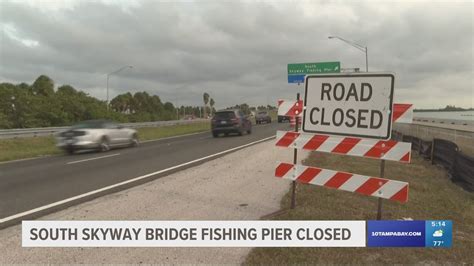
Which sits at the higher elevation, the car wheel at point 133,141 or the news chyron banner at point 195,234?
the car wheel at point 133,141

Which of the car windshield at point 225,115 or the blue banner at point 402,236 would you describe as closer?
the blue banner at point 402,236

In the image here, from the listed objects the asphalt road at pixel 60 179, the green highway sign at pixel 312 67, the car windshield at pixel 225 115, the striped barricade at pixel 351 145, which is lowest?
the asphalt road at pixel 60 179

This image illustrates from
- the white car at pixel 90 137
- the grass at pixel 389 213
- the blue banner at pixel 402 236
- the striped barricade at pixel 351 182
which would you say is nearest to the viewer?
the grass at pixel 389 213

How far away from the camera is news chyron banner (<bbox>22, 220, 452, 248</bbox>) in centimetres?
457

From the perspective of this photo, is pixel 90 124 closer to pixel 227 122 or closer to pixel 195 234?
pixel 227 122

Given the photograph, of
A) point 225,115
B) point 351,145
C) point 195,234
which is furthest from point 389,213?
point 225,115

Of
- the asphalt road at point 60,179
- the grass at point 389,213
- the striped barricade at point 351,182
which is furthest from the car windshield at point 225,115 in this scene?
the striped barricade at point 351,182

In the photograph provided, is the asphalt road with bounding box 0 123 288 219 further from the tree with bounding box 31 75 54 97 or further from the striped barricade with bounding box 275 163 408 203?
the tree with bounding box 31 75 54 97

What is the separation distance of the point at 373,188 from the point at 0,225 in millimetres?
5506

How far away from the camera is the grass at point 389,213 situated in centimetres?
423

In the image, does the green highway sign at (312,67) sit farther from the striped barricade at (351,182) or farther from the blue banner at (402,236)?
the blue banner at (402,236)

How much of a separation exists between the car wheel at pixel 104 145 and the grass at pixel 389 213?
11.3 metres

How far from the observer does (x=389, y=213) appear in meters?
5.98

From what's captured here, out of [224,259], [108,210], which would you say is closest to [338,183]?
[224,259]
